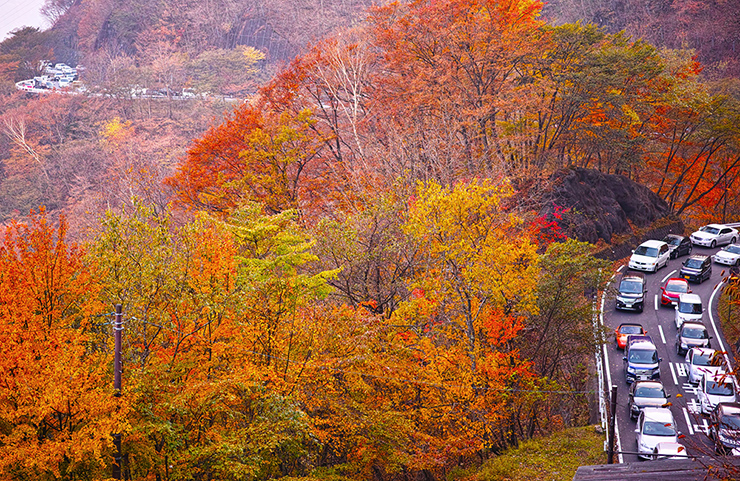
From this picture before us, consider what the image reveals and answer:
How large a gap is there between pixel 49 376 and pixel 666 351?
24011mm

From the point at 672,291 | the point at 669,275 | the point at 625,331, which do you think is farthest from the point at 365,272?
the point at 669,275

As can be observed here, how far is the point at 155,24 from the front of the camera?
111m

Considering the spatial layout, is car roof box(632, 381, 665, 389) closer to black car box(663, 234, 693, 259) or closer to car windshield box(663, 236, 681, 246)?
black car box(663, 234, 693, 259)

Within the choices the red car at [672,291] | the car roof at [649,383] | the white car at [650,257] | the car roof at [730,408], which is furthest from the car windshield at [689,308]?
the car roof at [730,408]

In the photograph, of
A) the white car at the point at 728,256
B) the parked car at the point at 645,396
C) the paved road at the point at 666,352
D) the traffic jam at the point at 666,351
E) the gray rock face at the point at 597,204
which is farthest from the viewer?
the gray rock face at the point at 597,204

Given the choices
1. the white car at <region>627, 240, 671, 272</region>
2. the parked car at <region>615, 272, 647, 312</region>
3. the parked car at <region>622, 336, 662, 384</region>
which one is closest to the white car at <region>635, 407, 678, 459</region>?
the parked car at <region>622, 336, 662, 384</region>

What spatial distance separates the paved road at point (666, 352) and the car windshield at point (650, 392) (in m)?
0.84

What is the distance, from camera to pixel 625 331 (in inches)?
1011

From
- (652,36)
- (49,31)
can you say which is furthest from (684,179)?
(49,31)

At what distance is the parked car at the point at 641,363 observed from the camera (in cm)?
2225

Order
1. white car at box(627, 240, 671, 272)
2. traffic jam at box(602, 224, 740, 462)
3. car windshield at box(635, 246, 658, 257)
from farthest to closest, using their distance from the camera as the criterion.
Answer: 1. car windshield at box(635, 246, 658, 257)
2. white car at box(627, 240, 671, 272)
3. traffic jam at box(602, 224, 740, 462)

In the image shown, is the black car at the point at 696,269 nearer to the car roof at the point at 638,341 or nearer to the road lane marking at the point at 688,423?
the car roof at the point at 638,341

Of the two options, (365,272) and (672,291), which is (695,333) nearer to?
(672,291)

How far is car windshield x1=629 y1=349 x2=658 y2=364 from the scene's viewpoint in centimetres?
2239
